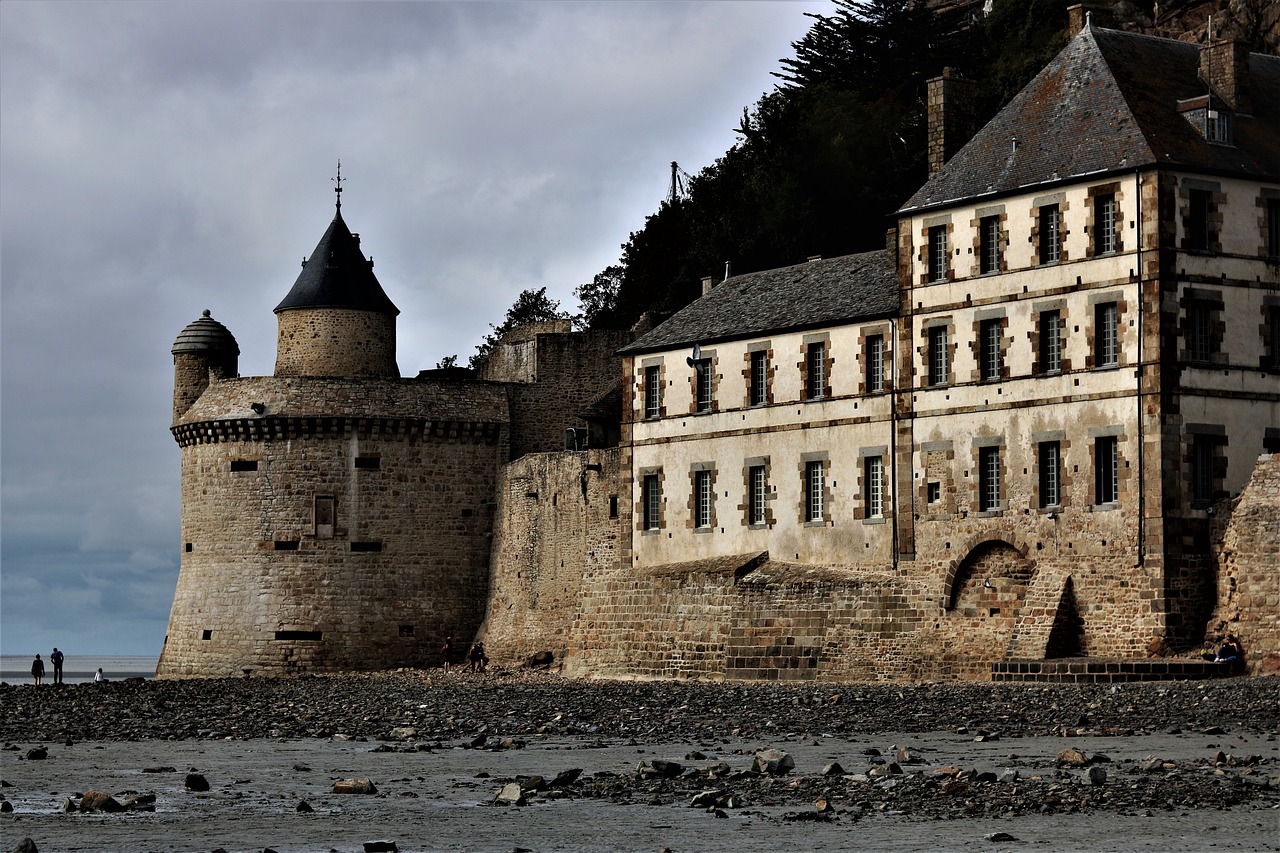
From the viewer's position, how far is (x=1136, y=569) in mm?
40906

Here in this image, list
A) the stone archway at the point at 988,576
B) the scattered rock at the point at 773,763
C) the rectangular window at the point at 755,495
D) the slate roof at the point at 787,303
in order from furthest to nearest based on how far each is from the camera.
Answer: the rectangular window at the point at 755,495
the slate roof at the point at 787,303
the stone archway at the point at 988,576
the scattered rock at the point at 773,763

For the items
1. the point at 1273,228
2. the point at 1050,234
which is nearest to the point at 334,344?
the point at 1050,234

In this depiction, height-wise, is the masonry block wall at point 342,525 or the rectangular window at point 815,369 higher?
the rectangular window at point 815,369

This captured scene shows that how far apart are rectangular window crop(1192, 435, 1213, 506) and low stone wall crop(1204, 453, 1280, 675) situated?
0.74 meters

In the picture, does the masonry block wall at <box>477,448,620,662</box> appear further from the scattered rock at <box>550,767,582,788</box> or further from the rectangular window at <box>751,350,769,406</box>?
the scattered rock at <box>550,767,582,788</box>

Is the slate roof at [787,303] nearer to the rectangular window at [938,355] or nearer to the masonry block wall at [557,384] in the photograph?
the rectangular window at [938,355]

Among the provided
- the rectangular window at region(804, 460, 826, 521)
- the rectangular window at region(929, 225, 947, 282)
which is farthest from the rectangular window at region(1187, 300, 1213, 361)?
the rectangular window at region(804, 460, 826, 521)

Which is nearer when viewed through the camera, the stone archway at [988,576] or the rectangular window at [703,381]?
the stone archway at [988,576]

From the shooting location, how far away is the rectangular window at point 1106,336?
42.0 metres

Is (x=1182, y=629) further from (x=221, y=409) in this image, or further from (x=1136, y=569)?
(x=221, y=409)

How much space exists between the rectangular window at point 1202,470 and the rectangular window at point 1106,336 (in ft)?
7.07

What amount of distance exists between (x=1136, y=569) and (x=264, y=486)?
89.7ft

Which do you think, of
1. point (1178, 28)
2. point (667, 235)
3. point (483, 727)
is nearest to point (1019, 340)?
point (483, 727)

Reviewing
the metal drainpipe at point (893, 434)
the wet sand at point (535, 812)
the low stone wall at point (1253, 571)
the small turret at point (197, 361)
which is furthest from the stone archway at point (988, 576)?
the small turret at point (197, 361)
